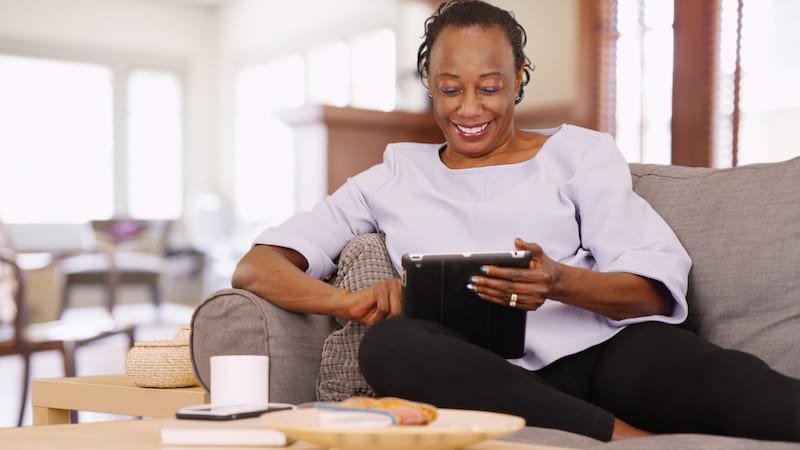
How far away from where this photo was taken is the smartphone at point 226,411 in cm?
102

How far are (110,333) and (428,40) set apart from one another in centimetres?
201

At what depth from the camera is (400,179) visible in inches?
69.1

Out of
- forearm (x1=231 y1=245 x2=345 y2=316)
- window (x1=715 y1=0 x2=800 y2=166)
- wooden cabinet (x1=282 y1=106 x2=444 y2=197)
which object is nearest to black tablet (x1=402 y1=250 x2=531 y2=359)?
forearm (x1=231 y1=245 x2=345 y2=316)

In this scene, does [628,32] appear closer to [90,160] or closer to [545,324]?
[545,324]

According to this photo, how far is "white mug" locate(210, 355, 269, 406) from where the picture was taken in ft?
3.71

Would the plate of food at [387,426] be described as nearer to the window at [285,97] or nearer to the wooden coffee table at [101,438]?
the wooden coffee table at [101,438]

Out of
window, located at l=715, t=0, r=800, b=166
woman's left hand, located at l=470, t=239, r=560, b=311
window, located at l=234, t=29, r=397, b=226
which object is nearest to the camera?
woman's left hand, located at l=470, t=239, r=560, b=311

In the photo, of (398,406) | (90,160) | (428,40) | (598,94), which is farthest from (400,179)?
(90,160)

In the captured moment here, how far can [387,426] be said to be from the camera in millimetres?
854

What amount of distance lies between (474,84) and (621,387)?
0.63 meters

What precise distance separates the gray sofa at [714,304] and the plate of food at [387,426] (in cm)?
56

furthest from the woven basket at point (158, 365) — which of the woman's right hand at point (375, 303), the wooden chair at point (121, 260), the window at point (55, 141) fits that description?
the window at point (55, 141)

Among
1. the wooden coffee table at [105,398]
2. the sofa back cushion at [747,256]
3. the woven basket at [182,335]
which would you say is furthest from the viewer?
the woven basket at [182,335]

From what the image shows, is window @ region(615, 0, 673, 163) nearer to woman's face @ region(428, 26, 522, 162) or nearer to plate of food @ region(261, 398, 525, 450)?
woman's face @ region(428, 26, 522, 162)
